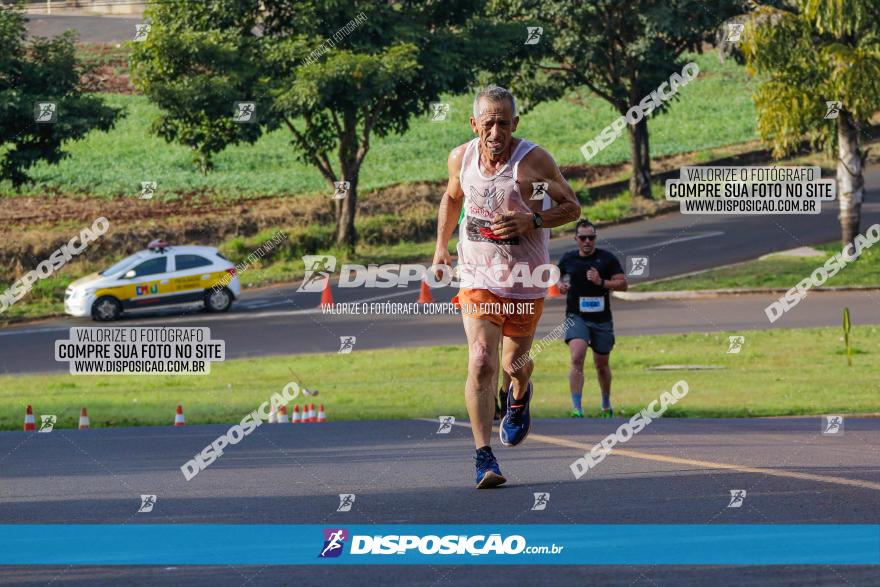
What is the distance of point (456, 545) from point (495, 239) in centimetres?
231

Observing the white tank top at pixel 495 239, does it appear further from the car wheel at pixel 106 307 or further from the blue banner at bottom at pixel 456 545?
the car wheel at pixel 106 307

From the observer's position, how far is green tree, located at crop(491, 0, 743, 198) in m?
39.3

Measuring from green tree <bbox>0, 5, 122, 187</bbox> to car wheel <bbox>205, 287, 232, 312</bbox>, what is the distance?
15.0 ft

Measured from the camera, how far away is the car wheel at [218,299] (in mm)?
31141

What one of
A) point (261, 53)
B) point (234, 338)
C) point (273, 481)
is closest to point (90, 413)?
point (273, 481)

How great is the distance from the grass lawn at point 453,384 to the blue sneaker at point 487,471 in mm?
6487

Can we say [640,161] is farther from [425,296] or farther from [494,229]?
[494,229]

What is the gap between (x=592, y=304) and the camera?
49.4ft

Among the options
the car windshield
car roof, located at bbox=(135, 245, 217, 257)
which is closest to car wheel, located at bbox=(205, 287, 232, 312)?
car roof, located at bbox=(135, 245, 217, 257)

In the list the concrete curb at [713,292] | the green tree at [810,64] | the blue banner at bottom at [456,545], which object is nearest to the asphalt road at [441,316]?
the concrete curb at [713,292]

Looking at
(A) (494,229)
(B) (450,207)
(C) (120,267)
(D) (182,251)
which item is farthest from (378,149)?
(A) (494,229)

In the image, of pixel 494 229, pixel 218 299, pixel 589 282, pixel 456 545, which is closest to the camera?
pixel 456 545

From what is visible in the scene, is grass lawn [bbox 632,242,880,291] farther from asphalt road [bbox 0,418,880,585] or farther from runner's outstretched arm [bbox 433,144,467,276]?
runner's outstretched arm [bbox 433,144,467,276]

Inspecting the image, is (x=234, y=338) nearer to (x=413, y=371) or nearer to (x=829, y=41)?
(x=413, y=371)
